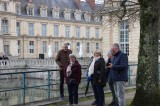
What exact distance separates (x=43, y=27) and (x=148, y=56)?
5759cm

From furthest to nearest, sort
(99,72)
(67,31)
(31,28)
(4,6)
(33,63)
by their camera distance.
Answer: (67,31), (31,28), (4,6), (33,63), (99,72)

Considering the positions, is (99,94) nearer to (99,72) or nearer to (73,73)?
(99,72)

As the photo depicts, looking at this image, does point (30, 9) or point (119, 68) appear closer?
point (119, 68)

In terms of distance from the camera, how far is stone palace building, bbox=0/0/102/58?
184 feet

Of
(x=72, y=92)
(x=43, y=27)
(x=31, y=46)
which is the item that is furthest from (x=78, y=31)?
(x=72, y=92)

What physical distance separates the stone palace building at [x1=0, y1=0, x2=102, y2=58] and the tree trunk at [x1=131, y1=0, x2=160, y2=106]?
1828 inches

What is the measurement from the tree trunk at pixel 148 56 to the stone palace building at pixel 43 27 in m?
46.4

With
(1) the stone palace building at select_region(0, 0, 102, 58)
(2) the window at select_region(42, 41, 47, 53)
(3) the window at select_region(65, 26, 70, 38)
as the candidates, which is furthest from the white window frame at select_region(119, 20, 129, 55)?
(3) the window at select_region(65, 26, 70, 38)

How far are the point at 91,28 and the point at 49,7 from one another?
40.8 feet

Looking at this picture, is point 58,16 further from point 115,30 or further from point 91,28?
point 115,30

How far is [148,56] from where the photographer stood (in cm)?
916

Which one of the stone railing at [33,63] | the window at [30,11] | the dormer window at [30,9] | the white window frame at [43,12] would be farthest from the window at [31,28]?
the stone railing at [33,63]

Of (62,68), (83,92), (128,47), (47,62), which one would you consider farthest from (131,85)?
(47,62)

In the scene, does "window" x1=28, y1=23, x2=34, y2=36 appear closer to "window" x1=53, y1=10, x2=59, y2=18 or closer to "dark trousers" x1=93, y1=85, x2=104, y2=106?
"window" x1=53, y1=10, x2=59, y2=18
